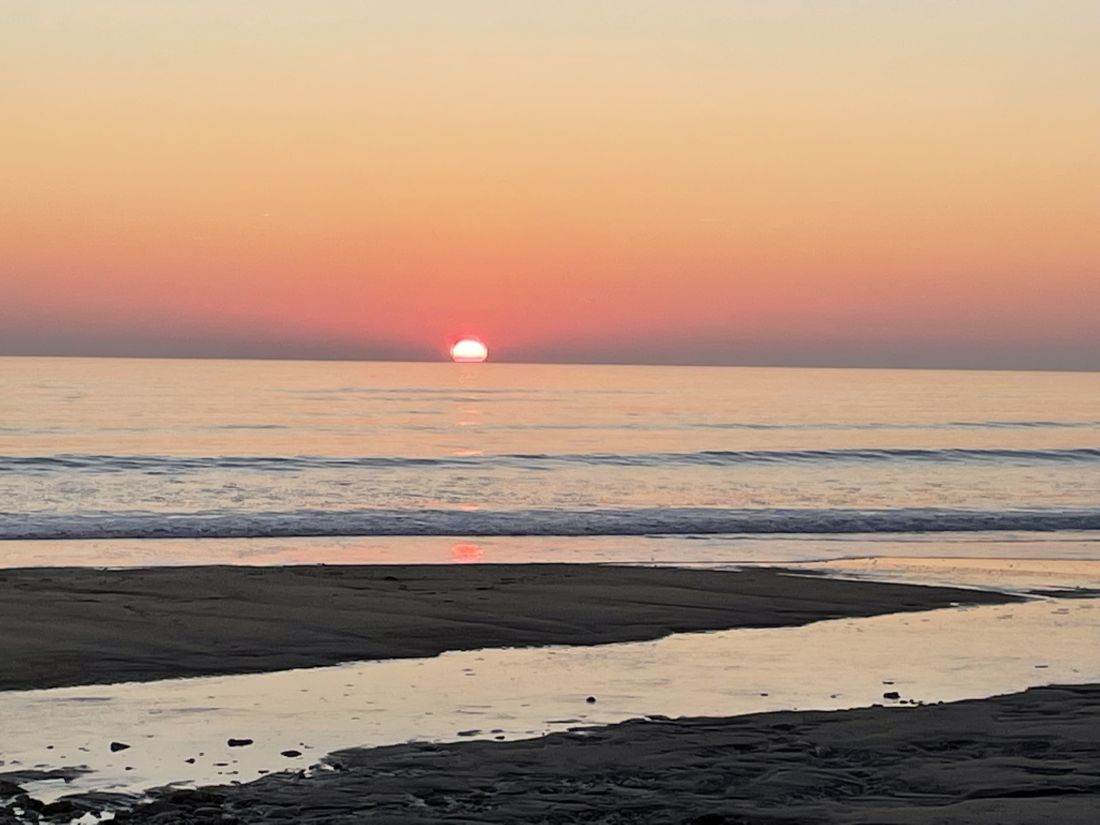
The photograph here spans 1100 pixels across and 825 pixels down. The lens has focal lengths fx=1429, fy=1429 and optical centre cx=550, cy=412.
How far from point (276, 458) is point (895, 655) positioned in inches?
1483

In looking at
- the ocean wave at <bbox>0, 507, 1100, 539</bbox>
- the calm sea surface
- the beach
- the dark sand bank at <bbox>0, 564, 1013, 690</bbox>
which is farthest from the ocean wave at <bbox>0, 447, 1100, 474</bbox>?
the beach

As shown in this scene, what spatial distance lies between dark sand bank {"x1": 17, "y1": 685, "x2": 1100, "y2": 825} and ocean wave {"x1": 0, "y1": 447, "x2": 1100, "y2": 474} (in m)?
36.3

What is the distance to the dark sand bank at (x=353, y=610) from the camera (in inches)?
489

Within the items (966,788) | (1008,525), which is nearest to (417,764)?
(966,788)

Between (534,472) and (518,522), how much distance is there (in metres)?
16.4

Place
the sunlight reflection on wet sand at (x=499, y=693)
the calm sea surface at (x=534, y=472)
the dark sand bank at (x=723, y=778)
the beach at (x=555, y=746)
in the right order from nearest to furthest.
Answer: the dark sand bank at (x=723, y=778) < the beach at (x=555, y=746) < the sunlight reflection on wet sand at (x=499, y=693) < the calm sea surface at (x=534, y=472)

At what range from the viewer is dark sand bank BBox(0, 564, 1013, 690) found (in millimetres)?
12422

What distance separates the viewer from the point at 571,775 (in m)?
8.14

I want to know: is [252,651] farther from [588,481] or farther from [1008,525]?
[588,481]

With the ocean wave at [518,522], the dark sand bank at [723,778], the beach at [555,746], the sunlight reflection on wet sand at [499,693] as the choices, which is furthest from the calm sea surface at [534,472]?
the dark sand bank at [723,778]

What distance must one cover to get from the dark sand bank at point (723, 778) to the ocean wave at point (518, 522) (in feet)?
62.7

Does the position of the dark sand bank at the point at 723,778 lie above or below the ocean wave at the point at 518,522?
above

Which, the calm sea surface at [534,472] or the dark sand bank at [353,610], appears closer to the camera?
the dark sand bank at [353,610]

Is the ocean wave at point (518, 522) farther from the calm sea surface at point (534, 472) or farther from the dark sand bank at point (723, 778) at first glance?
the dark sand bank at point (723, 778)
